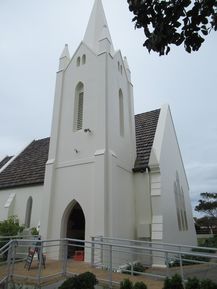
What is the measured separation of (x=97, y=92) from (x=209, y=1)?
10.7 metres

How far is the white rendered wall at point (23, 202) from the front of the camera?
17.2 m

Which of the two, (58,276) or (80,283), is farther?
(58,276)

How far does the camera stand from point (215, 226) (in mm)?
44812

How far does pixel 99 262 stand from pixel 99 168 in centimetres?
421

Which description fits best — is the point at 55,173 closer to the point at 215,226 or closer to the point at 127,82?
the point at 127,82

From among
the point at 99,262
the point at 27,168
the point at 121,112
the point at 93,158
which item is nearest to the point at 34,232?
the point at 99,262

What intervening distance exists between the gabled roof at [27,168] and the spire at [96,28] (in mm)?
9602

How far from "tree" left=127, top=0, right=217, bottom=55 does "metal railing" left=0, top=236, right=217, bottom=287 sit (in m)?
5.20

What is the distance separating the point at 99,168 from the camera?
499 inches

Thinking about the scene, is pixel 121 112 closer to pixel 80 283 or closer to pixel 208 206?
pixel 80 283

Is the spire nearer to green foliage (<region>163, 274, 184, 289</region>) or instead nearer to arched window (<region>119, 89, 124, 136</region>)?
arched window (<region>119, 89, 124, 136</region>)

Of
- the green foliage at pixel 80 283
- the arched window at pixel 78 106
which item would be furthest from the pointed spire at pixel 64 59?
the green foliage at pixel 80 283

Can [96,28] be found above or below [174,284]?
above

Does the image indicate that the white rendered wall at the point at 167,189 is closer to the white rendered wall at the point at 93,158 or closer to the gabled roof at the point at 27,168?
the white rendered wall at the point at 93,158
